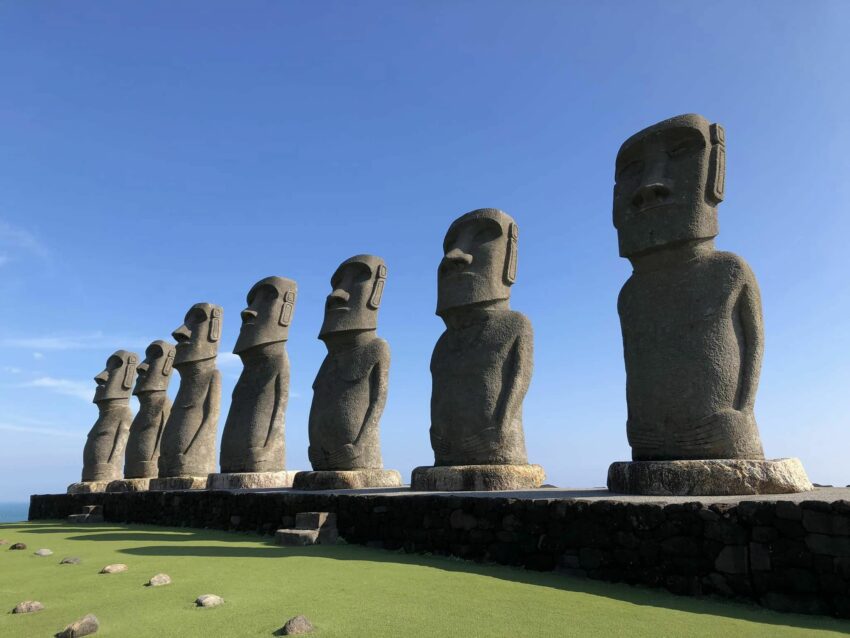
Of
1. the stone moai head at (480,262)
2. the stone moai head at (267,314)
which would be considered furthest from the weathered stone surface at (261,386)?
the stone moai head at (480,262)

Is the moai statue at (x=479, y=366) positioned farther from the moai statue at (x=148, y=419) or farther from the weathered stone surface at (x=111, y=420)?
the weathered stone surface at (x=111, y=420)

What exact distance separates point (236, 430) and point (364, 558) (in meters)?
6.03

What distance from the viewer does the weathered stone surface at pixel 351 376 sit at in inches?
382

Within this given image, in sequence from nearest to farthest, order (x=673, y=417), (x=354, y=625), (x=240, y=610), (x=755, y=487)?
(x=354, y=625), (x=240, y=610), (x=755, y=487), (x=673, y=417)

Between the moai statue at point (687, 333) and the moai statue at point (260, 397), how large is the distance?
22.0ft

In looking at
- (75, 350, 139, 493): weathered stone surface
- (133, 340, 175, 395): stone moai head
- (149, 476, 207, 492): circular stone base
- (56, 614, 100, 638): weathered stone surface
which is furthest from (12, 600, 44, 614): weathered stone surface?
(75, 350, 139, 493): weathered stone surface

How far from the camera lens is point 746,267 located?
6121 mm

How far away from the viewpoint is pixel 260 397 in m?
11.6

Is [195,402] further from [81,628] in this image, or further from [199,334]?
[81,628]

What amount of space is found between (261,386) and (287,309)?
139 cm

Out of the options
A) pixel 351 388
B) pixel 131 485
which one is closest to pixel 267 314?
pixel 351 388

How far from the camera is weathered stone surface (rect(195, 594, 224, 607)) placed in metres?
4.29

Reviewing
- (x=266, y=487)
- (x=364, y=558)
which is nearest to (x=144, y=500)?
(x=266, y=487)

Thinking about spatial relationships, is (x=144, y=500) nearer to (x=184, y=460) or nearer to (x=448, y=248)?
(x=184, y=460)
